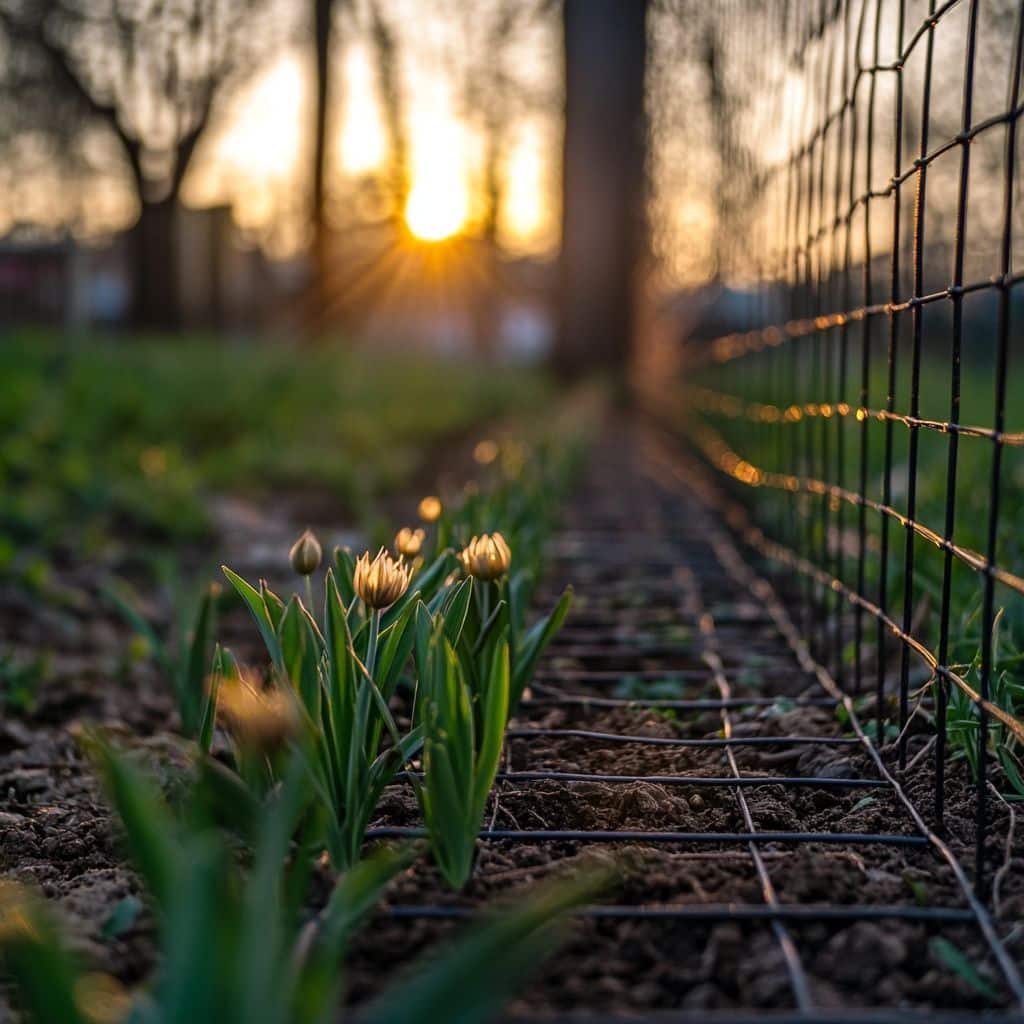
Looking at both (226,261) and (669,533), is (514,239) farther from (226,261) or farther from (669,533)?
(669,533)

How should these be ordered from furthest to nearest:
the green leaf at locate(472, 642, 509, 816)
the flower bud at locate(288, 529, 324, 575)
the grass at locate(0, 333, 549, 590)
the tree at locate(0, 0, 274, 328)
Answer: the tree at locate(0, 0, 274, 328) → the grass at locate(0, 333, 549, 590) → the flower bud at locate(288, 529, 324, 575) → the green leaf at locate(472, 642, 509, 816)

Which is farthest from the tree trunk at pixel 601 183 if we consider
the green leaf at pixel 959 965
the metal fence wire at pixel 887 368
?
the green leaf at pixel 959 965

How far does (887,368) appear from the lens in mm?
3617

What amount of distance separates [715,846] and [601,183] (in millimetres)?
10819

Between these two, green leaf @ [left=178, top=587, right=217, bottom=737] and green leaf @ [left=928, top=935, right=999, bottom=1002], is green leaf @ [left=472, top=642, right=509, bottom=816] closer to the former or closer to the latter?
green leaf @ [left=928, top=935, right=999, bottom=1002]

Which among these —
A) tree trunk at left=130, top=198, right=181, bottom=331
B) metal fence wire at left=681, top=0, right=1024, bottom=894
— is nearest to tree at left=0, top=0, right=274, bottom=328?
tree trunk at left=130, top=198, right=181, bottom=331

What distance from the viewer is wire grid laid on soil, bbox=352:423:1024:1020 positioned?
3.39ft

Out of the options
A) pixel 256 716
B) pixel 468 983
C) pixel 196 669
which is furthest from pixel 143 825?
pixel 196 669

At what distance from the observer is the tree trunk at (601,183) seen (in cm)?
1105

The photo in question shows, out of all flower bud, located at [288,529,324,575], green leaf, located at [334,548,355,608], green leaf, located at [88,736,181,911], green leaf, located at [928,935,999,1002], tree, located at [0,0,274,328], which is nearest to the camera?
green leaf, located at [88,736,181,911]

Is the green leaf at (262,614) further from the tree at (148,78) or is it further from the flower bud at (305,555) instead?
the tree at (148,78)

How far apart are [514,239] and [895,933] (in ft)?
57.8

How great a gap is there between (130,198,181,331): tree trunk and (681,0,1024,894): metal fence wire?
8.04 meters

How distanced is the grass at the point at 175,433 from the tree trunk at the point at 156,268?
13.8 feet
